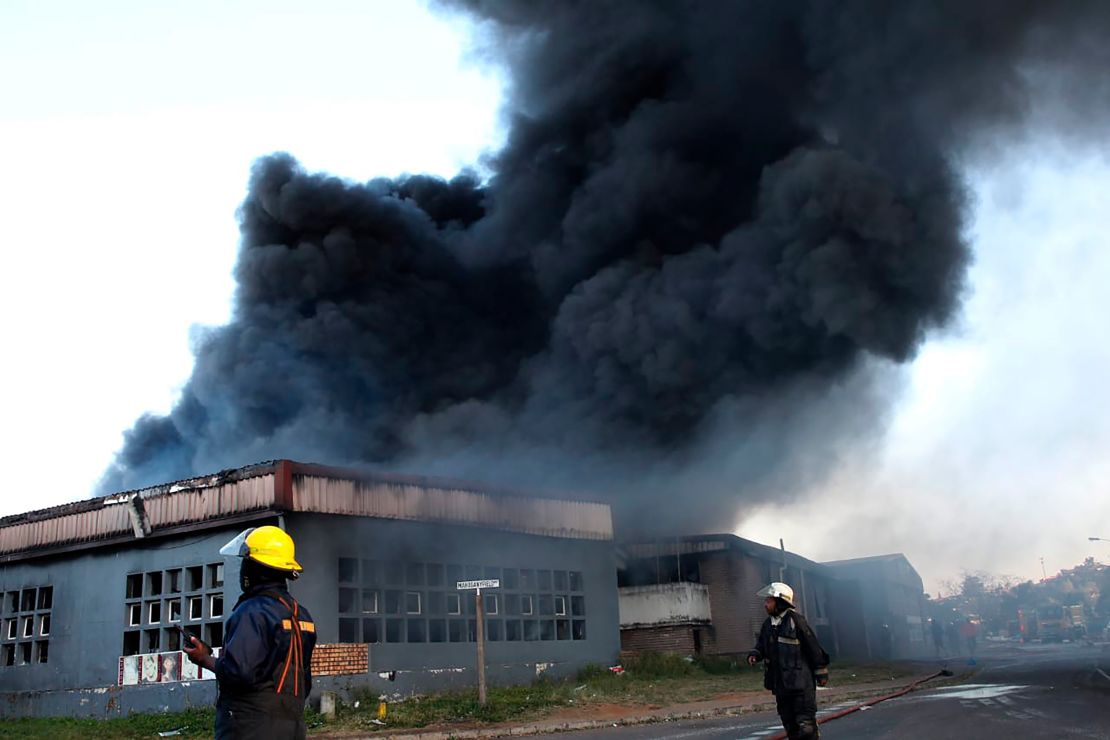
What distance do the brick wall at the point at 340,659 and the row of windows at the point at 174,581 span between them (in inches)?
84.3

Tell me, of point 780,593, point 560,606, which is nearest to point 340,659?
point 560,606

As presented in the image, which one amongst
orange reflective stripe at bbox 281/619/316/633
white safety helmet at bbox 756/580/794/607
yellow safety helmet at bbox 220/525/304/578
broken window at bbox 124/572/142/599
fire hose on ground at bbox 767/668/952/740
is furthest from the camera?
broken window at bbox 124/572/142/599

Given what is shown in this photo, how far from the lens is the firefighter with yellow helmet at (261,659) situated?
368 centimetres

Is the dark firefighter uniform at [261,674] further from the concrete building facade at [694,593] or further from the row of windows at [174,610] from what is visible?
the concrete building facade at [694,593]

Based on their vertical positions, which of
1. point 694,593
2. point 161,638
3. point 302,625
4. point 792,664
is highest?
point 694,593

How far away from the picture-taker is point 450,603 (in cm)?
1900

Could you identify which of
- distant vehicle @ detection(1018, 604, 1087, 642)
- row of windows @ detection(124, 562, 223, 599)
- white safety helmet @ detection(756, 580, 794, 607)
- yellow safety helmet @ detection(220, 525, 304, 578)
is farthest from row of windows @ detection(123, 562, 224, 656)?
distant vehicle @ detection(1018, 604, 1087, 642)

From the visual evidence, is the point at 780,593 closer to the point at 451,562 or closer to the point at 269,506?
the point at 269,506

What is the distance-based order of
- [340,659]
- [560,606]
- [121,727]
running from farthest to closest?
[560,606], [340,659], [121,727]

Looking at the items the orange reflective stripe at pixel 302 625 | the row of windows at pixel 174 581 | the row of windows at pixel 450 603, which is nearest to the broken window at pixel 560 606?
the row of windows at pixel 450 603

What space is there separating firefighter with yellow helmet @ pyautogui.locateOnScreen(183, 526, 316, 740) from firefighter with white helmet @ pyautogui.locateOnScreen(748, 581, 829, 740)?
Result: 4.12 m

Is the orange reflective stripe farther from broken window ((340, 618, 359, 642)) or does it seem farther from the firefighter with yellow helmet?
broken window ((340, 618, 359, 642))

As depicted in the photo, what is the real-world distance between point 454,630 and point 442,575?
1075 millimetres

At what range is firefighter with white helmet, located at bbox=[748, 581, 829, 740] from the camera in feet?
23.6
